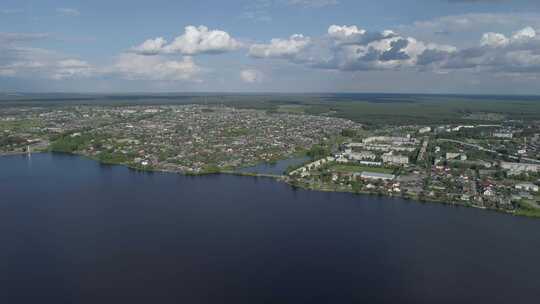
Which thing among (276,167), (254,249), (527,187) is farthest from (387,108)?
(254,249)

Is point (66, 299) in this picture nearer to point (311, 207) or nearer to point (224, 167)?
point (311, 207)

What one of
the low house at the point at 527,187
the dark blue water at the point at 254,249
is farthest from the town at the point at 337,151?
the dark blue water at the point at 254,249

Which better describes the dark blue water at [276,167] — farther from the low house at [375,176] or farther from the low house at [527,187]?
the low house at [527,187]

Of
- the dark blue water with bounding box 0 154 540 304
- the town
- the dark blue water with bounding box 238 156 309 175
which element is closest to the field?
the town

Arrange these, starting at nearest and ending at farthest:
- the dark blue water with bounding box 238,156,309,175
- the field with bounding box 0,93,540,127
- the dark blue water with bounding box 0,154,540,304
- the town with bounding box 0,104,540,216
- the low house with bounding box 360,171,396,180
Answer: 1. the dark blue water with bounding box 0,154,540,304
2. the town with bounding box 0,104,540,216
3. the low house with bounding box 360,171,396,180
4. the dark blue water with bounding box 238,156,309,175
5. the field with bounding box 0,93,540,127

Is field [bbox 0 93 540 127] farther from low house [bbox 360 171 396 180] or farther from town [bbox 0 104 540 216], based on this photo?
low house [bbox 360 171 396 180]
